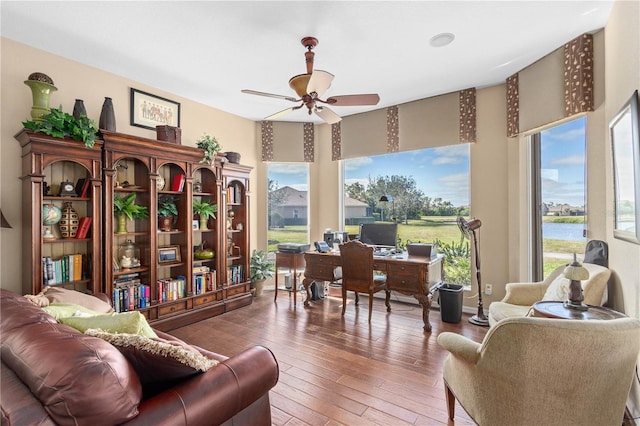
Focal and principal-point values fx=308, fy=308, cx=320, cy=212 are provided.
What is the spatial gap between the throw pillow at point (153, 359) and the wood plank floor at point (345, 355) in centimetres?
103

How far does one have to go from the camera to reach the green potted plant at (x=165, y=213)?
12.1 feet

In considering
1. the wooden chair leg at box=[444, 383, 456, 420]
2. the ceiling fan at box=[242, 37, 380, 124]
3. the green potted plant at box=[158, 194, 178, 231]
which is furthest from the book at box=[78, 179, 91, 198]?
the wooden chair leg at box=[444, 383, 456, 420]

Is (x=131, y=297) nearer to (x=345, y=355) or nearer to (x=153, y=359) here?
(x=345, y=355)

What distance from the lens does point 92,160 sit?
2.92 m

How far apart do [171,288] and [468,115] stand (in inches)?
165

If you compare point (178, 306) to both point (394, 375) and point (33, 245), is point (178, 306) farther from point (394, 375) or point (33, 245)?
point (394, 375)

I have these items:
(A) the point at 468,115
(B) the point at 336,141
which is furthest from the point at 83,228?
(A) the point at 468,115

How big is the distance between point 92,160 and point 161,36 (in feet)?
4.32

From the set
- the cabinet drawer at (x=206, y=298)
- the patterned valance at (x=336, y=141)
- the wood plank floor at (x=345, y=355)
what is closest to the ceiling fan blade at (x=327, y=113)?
the patterned valance at (x=336, y=141)

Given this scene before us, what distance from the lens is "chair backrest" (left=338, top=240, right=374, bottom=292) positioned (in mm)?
3602

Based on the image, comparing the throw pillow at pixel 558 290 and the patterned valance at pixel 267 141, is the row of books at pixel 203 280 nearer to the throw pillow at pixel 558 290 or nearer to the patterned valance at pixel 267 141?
the patterned valance at pixel 267 141

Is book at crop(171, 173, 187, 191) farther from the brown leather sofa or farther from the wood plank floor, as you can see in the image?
the brown leather sofa

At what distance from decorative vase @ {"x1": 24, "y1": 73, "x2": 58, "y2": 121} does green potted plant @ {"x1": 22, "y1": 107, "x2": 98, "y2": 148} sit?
6 cm

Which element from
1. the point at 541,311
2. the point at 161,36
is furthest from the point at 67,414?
the point at 161,36
